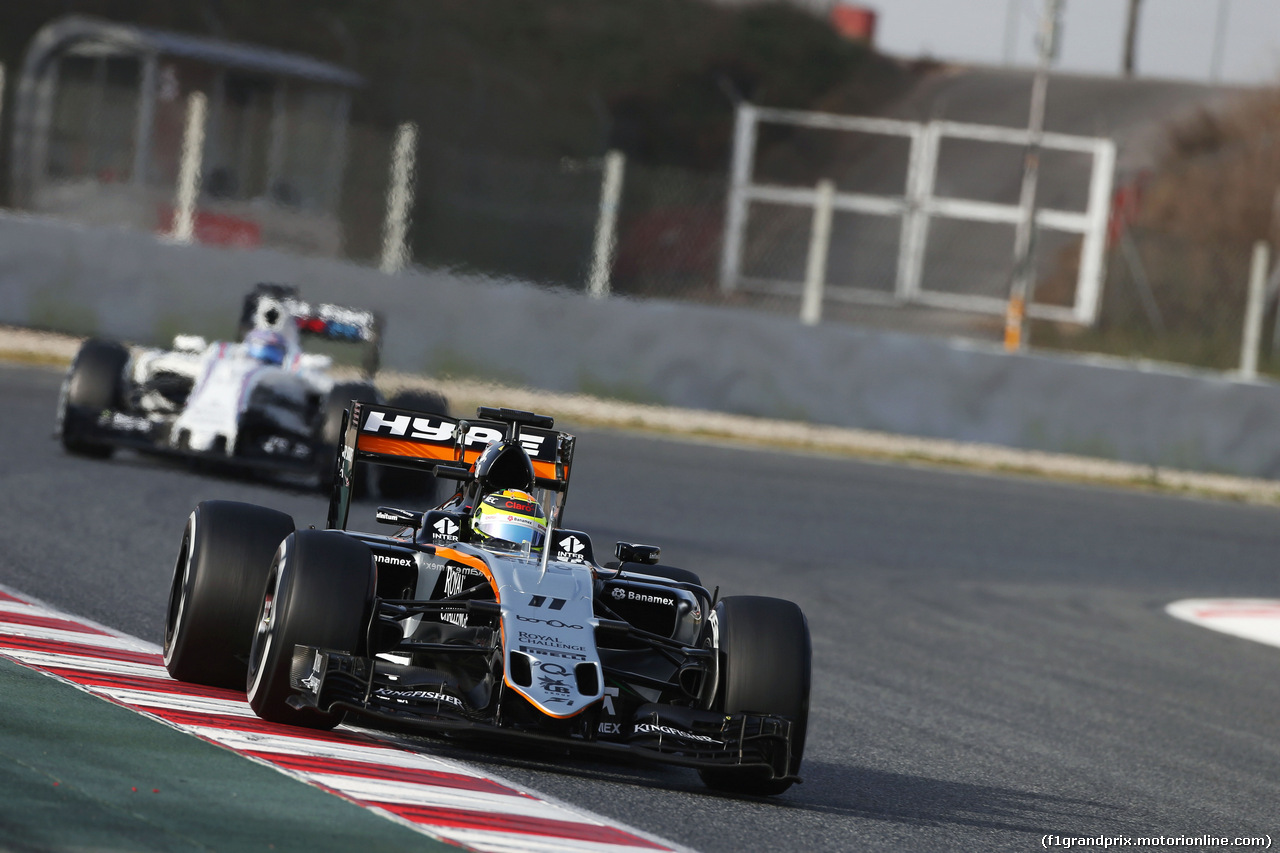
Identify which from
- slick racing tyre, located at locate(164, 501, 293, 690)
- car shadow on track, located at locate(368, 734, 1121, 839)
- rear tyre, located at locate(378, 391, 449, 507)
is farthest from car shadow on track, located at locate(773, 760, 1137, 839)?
rear tyre, located at locate(378, 391, 449, 507)

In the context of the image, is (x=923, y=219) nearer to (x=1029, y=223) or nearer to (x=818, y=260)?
(x=1029, y=223)

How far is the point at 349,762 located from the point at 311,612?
1.51ft

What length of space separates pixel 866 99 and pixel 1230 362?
2476 centimetres

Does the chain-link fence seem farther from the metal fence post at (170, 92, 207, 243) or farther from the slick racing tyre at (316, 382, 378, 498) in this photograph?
the slick racing tyre at (316, 382, 378, 498)

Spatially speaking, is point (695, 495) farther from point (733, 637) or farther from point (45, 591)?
point (733, 637)

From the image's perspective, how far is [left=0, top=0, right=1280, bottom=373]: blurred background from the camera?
22.6 meters

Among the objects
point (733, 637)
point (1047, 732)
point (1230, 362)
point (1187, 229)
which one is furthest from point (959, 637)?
point (1187, 229)

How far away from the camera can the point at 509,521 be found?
627 centimetres

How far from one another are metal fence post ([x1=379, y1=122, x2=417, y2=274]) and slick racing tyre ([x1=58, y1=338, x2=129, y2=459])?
717 cm

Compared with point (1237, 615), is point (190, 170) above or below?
above

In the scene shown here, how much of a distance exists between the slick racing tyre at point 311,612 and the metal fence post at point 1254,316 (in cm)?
1509

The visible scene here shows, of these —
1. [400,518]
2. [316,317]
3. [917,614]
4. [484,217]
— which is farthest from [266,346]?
[484,217]

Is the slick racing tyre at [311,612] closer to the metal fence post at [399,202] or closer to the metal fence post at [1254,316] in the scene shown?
the metal fence post at [399,202]

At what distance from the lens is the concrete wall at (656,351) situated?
18219mm
